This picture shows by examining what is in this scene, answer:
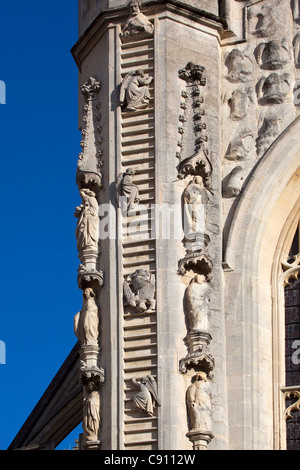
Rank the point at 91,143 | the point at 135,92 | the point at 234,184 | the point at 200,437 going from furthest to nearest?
the point at 91,143 < the point at 135,92 < the point at 234,184 < the point at 200,437

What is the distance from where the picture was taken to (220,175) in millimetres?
24141

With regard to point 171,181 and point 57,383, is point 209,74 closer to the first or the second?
point 171,181

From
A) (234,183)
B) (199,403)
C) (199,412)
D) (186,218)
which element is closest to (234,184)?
(234,183)

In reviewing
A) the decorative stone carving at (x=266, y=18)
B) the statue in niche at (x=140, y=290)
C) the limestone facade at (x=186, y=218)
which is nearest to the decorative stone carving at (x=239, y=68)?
the limestone facade at (x=186, y=218)

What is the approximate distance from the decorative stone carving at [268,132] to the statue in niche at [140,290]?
2.71 meters

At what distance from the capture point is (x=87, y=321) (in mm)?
23078

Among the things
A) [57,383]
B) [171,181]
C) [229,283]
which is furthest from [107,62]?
[57,383]

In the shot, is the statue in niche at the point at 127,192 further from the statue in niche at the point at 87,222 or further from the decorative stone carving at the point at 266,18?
the decorative stone carving at the point at 266,18

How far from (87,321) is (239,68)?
183 inches

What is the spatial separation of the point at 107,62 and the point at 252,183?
2.85 metres

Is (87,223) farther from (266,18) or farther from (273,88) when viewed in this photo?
(266,18)

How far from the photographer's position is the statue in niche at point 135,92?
24.1 m

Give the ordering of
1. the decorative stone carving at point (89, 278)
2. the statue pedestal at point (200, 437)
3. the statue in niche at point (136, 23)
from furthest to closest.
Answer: the statue in niche at point (136, 23) → the decorative stone carving at point (89, 278) → the statue pedestal at point (200, 437)

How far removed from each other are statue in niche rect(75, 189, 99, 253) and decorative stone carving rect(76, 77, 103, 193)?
173 millimetres
